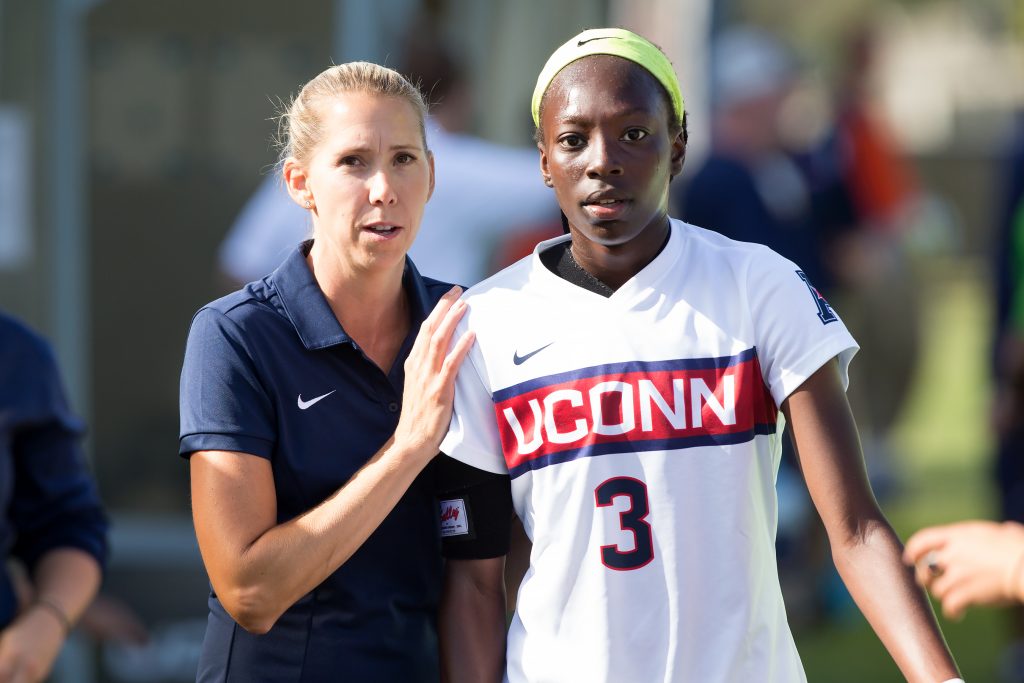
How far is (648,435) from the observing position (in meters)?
2.22

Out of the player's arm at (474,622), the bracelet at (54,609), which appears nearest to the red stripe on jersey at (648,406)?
the player's arm at (474,622)

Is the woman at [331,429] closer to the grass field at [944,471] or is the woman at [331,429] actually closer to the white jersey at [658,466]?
the white jersey at [658,466]

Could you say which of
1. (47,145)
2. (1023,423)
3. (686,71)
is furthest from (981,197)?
(47,145)

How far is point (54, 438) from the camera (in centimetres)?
305

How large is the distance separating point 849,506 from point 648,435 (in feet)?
1.06

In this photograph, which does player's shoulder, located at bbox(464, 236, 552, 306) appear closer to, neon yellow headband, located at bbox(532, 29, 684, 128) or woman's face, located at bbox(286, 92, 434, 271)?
woman's face, located at bbox(286, 92, 434, 271)

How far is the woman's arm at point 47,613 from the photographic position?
282 centimetres

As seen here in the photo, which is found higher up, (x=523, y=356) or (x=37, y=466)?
(x=523, y=356)

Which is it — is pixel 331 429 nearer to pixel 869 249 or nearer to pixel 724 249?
pixel 724 249

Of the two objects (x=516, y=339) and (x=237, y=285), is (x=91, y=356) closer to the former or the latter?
(x=237, y=285)

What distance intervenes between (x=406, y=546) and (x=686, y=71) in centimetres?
759

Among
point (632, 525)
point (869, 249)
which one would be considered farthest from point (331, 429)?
point (869, 249)

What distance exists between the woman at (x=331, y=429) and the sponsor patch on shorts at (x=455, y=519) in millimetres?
78

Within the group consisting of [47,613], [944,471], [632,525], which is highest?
[632,525]
